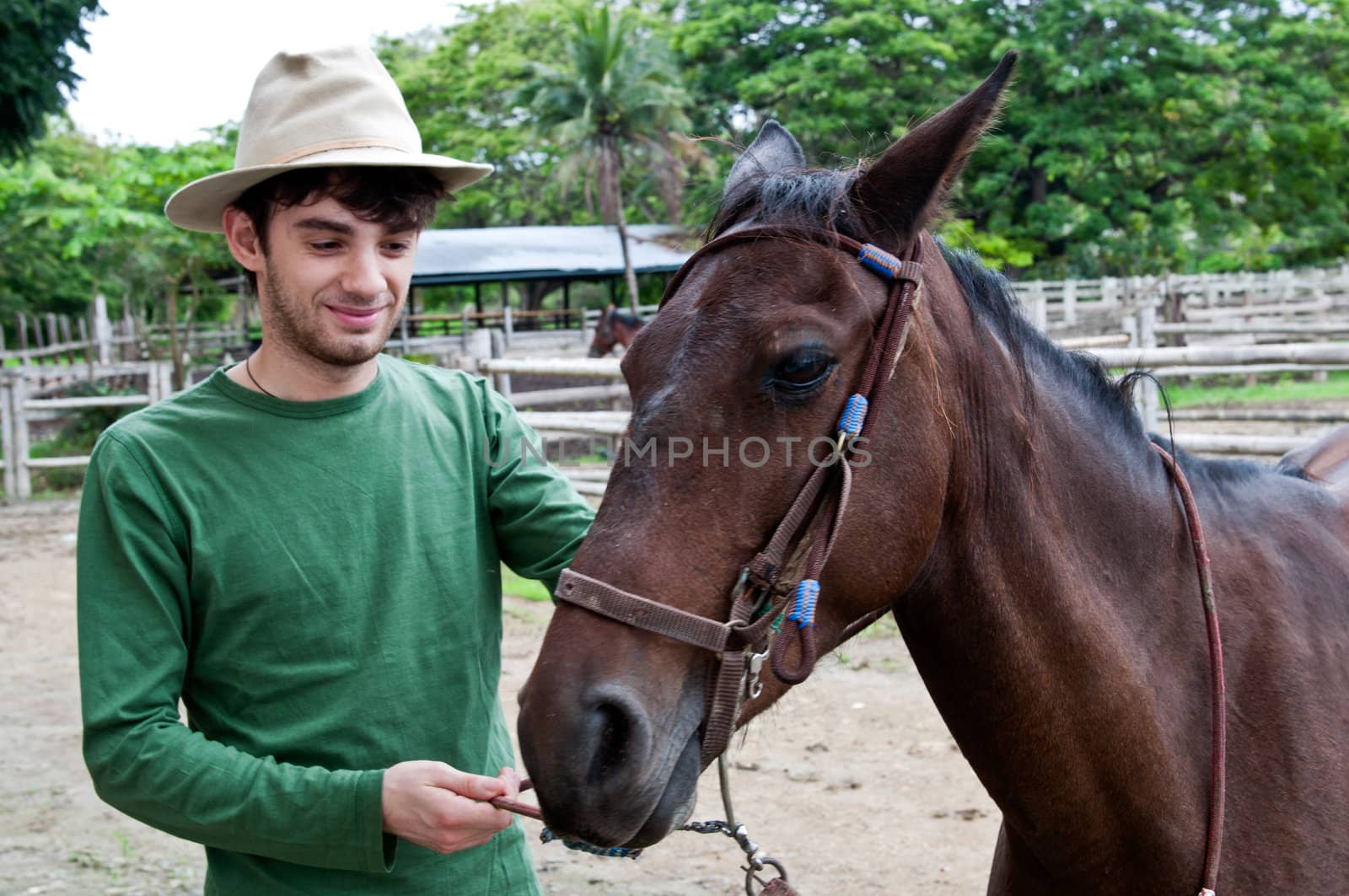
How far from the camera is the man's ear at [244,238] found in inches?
70.2

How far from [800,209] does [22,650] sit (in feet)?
24.0

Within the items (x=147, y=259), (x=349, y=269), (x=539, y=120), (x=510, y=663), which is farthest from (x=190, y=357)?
(x=349, y=269)

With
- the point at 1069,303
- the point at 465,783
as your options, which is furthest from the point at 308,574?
the point at 1069,303

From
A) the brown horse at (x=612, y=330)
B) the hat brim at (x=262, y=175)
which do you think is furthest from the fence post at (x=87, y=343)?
the hat brim at (x=262, y=175)

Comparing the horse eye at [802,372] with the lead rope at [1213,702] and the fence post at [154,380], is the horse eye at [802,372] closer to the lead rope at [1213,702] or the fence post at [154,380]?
the lead rope at [1213,702]

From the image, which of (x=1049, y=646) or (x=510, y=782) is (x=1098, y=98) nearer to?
(x=1049, y=646)

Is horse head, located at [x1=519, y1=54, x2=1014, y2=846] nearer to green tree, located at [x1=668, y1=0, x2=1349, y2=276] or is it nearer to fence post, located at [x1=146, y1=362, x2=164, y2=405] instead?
fence post, located at [x1=146, y1=362, x2=164, y2=405]

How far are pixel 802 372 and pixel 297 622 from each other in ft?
2.89

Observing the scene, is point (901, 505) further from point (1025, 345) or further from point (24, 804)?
point (24, 804)

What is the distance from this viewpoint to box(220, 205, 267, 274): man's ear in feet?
5.85

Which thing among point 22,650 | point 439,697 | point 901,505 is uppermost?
point 901,505

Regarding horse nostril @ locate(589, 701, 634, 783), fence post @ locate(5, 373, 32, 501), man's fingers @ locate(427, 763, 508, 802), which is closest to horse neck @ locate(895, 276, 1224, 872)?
horse nostril @ locate(589, 701, 634, 783)

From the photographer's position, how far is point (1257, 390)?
51.3 feet

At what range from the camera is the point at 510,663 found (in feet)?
20.9
